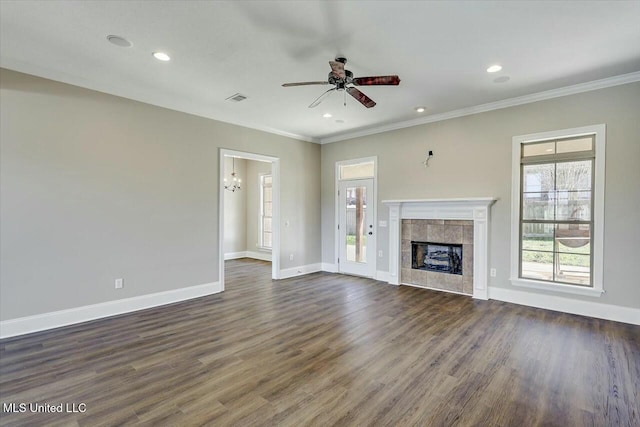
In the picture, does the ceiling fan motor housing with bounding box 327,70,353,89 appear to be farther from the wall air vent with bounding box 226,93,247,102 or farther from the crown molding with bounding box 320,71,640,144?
the crown molding with bounding box 320,71,640,144

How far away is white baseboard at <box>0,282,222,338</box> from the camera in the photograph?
3.47 m

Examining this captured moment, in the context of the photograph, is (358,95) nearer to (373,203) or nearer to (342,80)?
(342,80)

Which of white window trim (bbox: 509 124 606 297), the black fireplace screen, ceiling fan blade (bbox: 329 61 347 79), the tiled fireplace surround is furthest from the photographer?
the black fireplace screen

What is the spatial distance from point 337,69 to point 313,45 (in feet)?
1.36

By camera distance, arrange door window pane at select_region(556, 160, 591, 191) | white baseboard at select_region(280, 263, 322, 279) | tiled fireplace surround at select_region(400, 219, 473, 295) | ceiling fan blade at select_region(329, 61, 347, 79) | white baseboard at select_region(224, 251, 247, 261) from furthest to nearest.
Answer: white baseboard at select_region(224, 251, 247, 261) → white baseboard at select_region(280, 263, 322, 279) → tiled fireplace surround at select_region(400, 219, 473, 295) → door window pane at select_region(556, 160, 591, 191) → ceiling fan blade at select_region(329, 61, 347, 79)

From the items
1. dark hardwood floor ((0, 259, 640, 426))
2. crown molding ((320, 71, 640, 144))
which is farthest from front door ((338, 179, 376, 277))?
dark hardwood floor ((0, 259, 640, 426))

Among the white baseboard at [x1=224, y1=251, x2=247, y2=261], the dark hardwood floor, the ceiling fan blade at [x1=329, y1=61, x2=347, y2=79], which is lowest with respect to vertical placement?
the dark hardwood floor

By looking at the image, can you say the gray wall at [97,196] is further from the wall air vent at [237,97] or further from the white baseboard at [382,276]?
the white baseboard at [382,276]

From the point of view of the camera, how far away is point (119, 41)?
9.98 ft

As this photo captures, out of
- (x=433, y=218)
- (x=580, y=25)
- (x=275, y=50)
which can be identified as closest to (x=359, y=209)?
(x=433, y=218)

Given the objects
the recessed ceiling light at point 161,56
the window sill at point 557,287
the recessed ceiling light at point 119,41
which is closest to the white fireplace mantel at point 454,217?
the window sill at point 557,287

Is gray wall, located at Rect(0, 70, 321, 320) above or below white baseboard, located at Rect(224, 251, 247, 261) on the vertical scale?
above

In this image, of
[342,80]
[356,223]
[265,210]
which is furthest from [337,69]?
[265,210]

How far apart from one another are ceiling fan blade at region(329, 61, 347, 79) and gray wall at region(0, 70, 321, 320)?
2.95 metres
